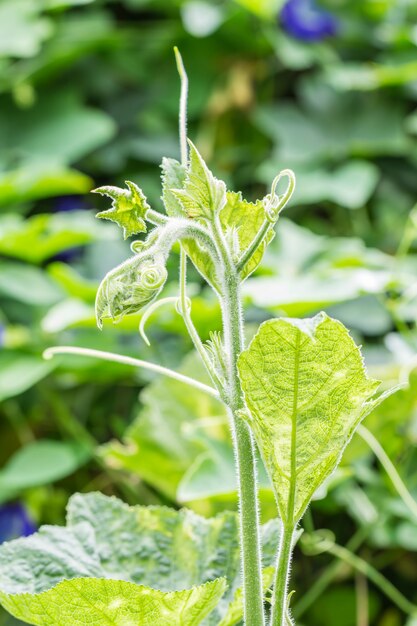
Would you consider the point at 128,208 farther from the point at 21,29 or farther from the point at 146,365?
the point at 21,29

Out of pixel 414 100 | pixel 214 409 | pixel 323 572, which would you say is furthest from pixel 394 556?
pixel 414 100

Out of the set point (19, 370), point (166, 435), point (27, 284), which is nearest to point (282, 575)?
point (166, 435)

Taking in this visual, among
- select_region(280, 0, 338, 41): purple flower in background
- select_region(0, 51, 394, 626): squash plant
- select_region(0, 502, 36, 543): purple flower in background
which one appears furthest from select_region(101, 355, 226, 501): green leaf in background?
select_region(280, 0, 338, 41): purple flower in background

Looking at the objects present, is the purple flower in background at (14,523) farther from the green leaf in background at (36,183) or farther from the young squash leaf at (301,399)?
the young squash leaf at (301,399)

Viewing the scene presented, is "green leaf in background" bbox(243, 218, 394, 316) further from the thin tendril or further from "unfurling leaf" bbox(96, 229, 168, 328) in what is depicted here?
"unfurling leaf" bbox(96, 229, 168, 328)

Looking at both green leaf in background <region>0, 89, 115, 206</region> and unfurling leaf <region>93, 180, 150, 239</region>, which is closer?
unfurling leaf <region>93, 180, 150, 239</region>
